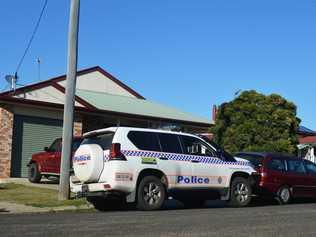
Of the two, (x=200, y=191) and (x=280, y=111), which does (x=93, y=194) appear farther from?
(x=280, y=111)

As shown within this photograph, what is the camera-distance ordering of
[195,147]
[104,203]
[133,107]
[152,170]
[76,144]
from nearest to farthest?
[152,170] → [104,203] → [195,147] → [76,144] → [133,107]

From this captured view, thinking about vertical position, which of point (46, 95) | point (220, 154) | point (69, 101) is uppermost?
point (46, 95)

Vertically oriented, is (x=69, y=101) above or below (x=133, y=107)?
below

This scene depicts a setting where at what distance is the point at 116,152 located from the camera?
14.1 metres

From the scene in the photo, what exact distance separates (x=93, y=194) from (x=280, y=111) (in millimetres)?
14219

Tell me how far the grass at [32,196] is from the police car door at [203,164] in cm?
298

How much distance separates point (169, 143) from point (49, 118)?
11968 millimetres

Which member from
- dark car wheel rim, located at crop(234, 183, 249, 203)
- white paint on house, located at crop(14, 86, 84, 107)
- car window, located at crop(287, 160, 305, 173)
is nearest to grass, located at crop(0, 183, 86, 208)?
dark car wheel rim, located at crop(234, 183, 249, 203)

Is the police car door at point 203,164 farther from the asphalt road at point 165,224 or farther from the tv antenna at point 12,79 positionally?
the tv antenna at point 12,79

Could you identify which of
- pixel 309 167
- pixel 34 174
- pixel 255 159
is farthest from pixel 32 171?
pixel 309 167

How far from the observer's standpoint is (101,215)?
523 inches

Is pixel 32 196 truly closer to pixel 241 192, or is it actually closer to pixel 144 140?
pixel 144 140

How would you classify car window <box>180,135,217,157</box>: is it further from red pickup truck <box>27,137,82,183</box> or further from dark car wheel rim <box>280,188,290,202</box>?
red pickup truck <box>27,137,82,183</box>

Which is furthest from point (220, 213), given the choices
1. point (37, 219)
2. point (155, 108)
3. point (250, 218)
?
point (155, 108)
